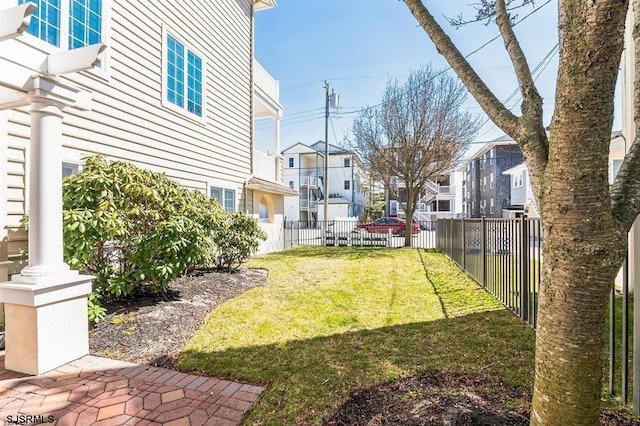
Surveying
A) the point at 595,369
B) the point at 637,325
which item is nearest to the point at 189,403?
the point at 595,369

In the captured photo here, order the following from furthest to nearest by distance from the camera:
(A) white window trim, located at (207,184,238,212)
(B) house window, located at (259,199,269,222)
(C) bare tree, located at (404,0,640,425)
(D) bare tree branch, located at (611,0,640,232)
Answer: (B) house window, located at (259,199,269,222) → (A) white window trim, located at (207,184,238,212) → (D) bare tree branch, located at (611,0,640,232) → (C) bare tree, located at (404,0,640,425)

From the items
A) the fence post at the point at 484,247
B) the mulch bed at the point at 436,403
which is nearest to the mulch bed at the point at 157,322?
the mulch bed at the point at 436,403

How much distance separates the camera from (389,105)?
607 inches

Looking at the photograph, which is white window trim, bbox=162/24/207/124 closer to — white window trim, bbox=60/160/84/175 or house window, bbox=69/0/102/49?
house window, bbox=69/0/102/49

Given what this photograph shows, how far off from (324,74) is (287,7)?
8513 mm

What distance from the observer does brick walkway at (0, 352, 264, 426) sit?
2684mm

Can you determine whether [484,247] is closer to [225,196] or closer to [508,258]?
[508,258]

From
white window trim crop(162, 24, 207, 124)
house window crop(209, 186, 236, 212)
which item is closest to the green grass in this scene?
house window crop(209, 186, 236, 212)

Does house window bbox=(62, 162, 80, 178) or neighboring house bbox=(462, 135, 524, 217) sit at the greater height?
neighboring house bbox=(462, 135, 524, 217)

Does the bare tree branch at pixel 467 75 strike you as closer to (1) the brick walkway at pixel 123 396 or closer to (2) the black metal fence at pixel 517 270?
(2) the black metal fence at pixel 517 270

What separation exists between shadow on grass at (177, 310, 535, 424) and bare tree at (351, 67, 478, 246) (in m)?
11.2

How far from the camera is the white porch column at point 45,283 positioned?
132 inches

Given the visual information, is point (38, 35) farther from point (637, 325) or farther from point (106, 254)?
point (637, 325)

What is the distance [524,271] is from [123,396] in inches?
203
